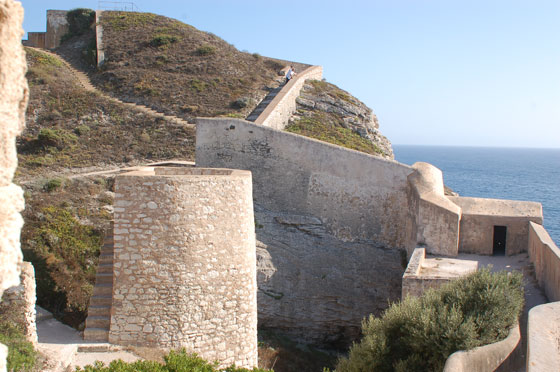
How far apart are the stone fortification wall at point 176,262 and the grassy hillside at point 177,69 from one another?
1718 cm

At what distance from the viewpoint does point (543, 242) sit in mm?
10336

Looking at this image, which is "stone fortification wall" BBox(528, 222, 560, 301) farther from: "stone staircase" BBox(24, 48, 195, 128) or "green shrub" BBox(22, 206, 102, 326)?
"stone staircase" BBox(24, 48, 195, 128)

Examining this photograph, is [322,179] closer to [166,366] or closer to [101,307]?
[101,307]

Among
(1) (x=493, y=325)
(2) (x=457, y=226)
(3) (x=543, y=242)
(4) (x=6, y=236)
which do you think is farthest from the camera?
(2) (x=457, y=226)

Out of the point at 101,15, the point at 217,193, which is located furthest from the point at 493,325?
the point at 101,15

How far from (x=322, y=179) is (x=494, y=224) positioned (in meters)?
4.74

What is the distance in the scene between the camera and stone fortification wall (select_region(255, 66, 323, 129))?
21031mm

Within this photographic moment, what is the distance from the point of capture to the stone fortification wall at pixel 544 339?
573cm

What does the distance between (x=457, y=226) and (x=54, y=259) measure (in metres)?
9.72

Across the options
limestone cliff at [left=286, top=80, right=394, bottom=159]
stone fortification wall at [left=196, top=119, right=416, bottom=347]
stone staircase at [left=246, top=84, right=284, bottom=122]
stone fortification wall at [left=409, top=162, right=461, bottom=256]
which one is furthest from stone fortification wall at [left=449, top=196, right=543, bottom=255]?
stone staircase at [left=246, top=84, right=284, bottom=122]

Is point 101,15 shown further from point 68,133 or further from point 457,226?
point 457,226

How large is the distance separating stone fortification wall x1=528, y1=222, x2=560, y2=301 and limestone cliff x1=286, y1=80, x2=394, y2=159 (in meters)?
11.0

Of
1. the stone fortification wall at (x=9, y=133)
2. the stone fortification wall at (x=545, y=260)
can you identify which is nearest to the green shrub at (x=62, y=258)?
the stone fortification wall at (x=9, y=133)

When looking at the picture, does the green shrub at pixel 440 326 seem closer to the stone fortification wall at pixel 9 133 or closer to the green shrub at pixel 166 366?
the green shrub at pixel 166 366
